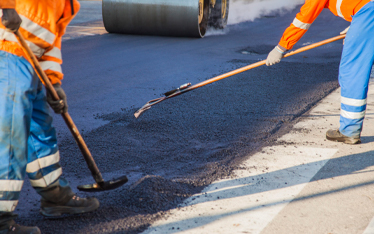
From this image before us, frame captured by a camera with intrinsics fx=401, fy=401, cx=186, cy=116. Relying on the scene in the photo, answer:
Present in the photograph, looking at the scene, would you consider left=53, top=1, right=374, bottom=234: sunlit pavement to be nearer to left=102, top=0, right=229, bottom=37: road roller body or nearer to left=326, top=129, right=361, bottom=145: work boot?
left=326, top=129, right=361, bottom=145: work boot

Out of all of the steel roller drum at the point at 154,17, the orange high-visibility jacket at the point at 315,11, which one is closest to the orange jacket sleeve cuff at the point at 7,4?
the orange high-visibility jacket at the point at 315,11

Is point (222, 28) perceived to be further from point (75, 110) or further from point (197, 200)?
point (197, 200)

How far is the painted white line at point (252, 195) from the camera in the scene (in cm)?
247

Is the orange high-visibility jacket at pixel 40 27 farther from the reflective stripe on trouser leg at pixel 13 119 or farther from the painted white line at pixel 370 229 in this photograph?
the painted white line at pixel 370 229

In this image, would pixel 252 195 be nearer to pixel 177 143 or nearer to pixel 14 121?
pixel 177 143

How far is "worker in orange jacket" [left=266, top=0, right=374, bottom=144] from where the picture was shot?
143 inches

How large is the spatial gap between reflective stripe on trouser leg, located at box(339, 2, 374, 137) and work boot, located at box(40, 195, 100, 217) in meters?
2.54

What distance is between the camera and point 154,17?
32.5 ft

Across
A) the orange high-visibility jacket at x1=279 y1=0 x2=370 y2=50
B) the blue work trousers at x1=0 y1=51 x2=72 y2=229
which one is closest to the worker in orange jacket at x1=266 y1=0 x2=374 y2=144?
the orange high-visibility jacket at x1=279 y1=0 x2=370 y2=50

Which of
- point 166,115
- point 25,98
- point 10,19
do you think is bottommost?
point 166,115

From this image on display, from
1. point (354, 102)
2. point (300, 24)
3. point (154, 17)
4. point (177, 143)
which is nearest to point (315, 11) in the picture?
point (300, 24)

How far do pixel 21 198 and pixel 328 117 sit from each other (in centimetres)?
335

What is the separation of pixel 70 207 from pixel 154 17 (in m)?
7.95

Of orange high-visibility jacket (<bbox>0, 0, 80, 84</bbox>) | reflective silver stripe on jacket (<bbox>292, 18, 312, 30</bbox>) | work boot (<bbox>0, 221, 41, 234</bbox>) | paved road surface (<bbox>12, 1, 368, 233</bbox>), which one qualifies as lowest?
paved road surface (<bbox>12, 1, 368, 233</bbox>)
